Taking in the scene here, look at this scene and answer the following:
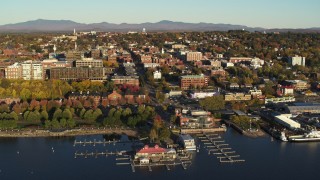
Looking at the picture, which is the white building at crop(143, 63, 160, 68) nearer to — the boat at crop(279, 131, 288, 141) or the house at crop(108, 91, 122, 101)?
the house at crop(108, 91, 122, 101)

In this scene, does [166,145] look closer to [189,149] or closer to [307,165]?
[189,149]

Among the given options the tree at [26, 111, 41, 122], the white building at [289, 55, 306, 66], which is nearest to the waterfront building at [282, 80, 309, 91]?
the white building at [289, 55, 306, 66]

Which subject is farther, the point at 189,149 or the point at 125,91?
the point at 125,91

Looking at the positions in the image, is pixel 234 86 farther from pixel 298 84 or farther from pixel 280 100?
pixel 280 100

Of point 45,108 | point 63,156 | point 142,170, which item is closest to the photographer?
point 142,170

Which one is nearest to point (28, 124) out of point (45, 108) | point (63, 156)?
point (45, 108)

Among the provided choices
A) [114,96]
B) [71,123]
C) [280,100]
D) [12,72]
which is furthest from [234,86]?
[12,72]
